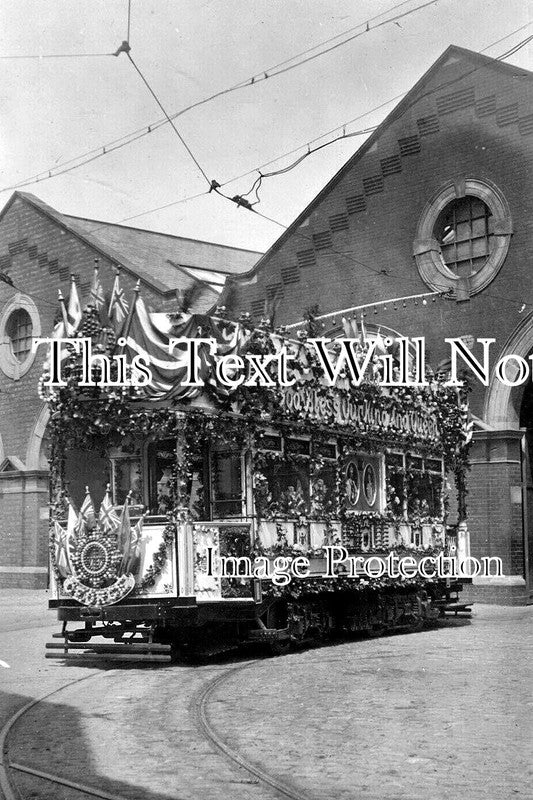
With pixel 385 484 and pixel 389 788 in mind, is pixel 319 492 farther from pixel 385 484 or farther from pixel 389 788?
pixel 389 788

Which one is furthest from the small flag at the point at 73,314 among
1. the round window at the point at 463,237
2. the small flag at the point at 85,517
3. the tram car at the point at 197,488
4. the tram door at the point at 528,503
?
the tram door at the point at 528,503

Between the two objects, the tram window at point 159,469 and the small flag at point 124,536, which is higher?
the tram window at point 159,469

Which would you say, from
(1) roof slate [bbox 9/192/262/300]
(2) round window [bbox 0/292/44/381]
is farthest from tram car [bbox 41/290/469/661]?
(2) round window [bbox 0/292/44/381]

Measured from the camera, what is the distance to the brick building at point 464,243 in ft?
70.1

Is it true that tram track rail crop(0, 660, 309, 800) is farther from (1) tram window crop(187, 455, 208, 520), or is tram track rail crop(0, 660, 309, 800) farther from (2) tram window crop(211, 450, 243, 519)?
(2) tram window crop(211, 450, 243, 519)

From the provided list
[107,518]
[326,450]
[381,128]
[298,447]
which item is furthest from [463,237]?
[107,518]

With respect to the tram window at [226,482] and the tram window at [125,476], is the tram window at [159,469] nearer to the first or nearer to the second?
the tram window at [125,476]

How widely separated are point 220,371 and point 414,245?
10338mm

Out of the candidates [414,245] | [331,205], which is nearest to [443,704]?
[414,245]

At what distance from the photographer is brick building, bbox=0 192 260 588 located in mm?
28031

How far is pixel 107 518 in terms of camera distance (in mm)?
13297

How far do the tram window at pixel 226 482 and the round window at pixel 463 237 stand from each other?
959cm

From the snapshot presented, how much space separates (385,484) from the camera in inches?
670

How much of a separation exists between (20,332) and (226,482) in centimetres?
1714
